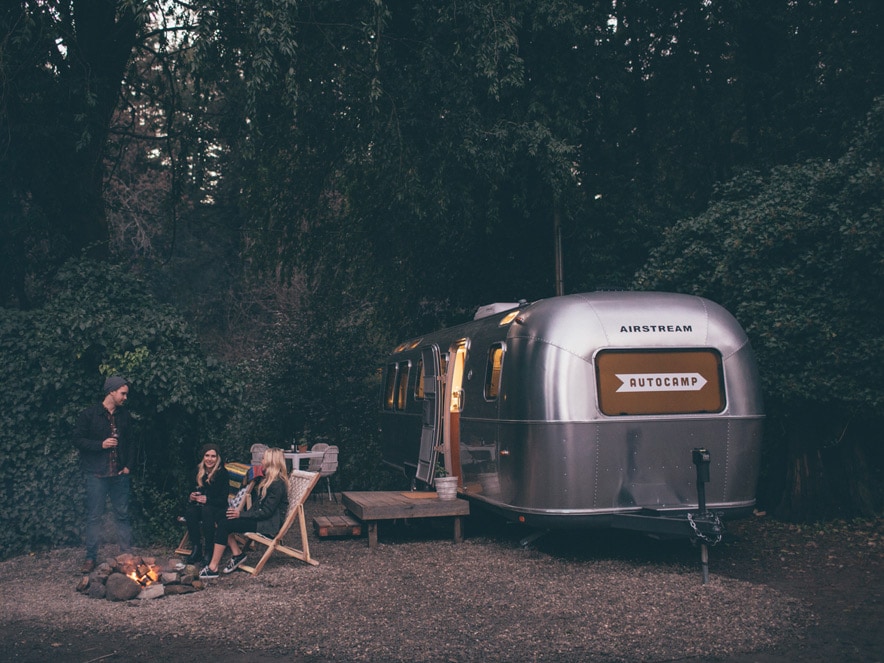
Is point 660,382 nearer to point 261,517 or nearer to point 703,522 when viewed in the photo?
point 703,522

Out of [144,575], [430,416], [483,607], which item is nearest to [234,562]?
[144,575]

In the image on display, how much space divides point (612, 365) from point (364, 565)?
3.22m

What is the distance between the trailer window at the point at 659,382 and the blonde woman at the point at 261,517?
3.28 meters

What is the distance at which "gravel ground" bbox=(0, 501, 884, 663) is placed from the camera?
596 centimetres

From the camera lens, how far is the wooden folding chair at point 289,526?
8.62 meters

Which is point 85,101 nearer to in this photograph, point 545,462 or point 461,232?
point 461,232

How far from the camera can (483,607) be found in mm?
7137

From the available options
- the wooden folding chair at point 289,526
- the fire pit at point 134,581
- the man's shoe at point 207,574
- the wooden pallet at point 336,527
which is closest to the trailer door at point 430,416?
the wooden pallet at point 336,527

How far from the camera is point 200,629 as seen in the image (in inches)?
258

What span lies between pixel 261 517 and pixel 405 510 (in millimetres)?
1854

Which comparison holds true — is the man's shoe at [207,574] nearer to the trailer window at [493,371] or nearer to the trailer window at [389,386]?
the trailer window at [493,371]

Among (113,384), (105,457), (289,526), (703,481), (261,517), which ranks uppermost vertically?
(113,384)

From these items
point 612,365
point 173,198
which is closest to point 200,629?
point 612,365

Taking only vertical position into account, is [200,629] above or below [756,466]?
below
